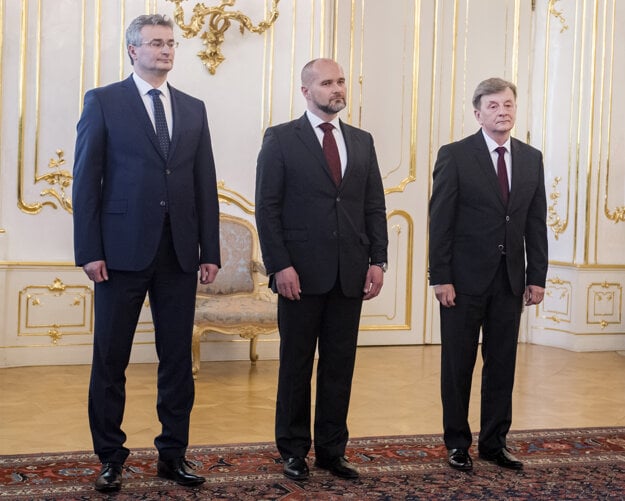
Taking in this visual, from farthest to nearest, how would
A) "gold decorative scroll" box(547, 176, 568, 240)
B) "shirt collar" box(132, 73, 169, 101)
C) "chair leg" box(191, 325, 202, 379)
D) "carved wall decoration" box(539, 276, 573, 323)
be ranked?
"gold decorative scroll" box(547, 176, 568, 240)
"carved wall decoration" box(539, 276, 573, 323)
"chair leg" box(191, 325, 202, 379)
"shirt collar" box(132, 73, 169, 101)

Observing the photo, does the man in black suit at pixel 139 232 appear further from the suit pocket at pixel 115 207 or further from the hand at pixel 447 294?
the hand at pixel 447 294

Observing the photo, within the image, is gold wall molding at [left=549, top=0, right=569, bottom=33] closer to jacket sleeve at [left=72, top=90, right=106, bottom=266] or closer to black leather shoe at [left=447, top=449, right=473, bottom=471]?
black leather shoe at [left=447, top=449, right=473, bottom=471]

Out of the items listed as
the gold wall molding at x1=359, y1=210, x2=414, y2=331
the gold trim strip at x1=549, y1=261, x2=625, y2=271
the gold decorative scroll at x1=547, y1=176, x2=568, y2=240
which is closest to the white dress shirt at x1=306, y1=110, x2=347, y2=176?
the gold wall molding at x1=359, y1=210, x2=414, y2=331

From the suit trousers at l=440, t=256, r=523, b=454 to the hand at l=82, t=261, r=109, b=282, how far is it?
1.28 metres

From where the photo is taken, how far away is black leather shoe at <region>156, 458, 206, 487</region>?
122 inches

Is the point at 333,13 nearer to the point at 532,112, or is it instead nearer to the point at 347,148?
the point at 532,112

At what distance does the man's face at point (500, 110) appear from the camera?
3355 millimetres

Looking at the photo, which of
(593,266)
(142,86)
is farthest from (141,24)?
(593,266)

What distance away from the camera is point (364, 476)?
3303 millimetres

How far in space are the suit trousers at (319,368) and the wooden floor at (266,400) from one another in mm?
656

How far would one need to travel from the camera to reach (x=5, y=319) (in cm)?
547

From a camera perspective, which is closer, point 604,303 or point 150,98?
point 150,98

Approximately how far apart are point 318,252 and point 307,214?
0.46ft

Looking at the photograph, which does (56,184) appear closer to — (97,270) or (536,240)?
(97,270)
